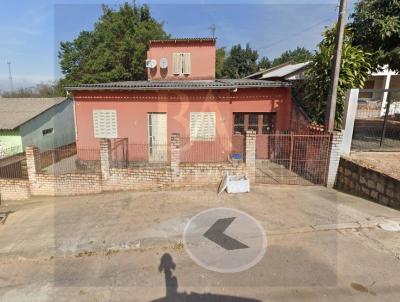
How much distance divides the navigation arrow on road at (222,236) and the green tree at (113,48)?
20384mm

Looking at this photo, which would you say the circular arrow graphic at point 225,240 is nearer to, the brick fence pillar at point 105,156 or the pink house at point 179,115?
the brick fence pillar at point 105,156

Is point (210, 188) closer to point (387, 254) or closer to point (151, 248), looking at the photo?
point (151, 248)

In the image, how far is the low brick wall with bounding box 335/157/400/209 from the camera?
238 inches

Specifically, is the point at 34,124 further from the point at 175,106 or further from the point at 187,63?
the point at 175,106

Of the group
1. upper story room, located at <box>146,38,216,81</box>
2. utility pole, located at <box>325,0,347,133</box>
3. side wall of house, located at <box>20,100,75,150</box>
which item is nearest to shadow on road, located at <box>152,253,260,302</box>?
utility pole, located at <box>325,0,347,133</box>

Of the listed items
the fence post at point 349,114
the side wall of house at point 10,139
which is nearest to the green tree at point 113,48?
the side wall of house at point 10,139

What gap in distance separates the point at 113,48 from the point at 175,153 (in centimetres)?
1987

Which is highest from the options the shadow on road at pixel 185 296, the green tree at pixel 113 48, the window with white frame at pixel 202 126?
the green tree at pixel 113 48

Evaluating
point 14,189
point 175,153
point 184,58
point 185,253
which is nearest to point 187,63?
point 184,58

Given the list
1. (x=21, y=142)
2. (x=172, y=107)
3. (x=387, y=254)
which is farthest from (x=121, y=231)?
(x=21, y=142)

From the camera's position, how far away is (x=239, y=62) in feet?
139

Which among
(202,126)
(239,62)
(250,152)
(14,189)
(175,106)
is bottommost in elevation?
(14,189)

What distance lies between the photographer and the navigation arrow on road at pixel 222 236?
4.83 metres

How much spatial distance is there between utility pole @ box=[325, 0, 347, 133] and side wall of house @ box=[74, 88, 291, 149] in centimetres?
254
